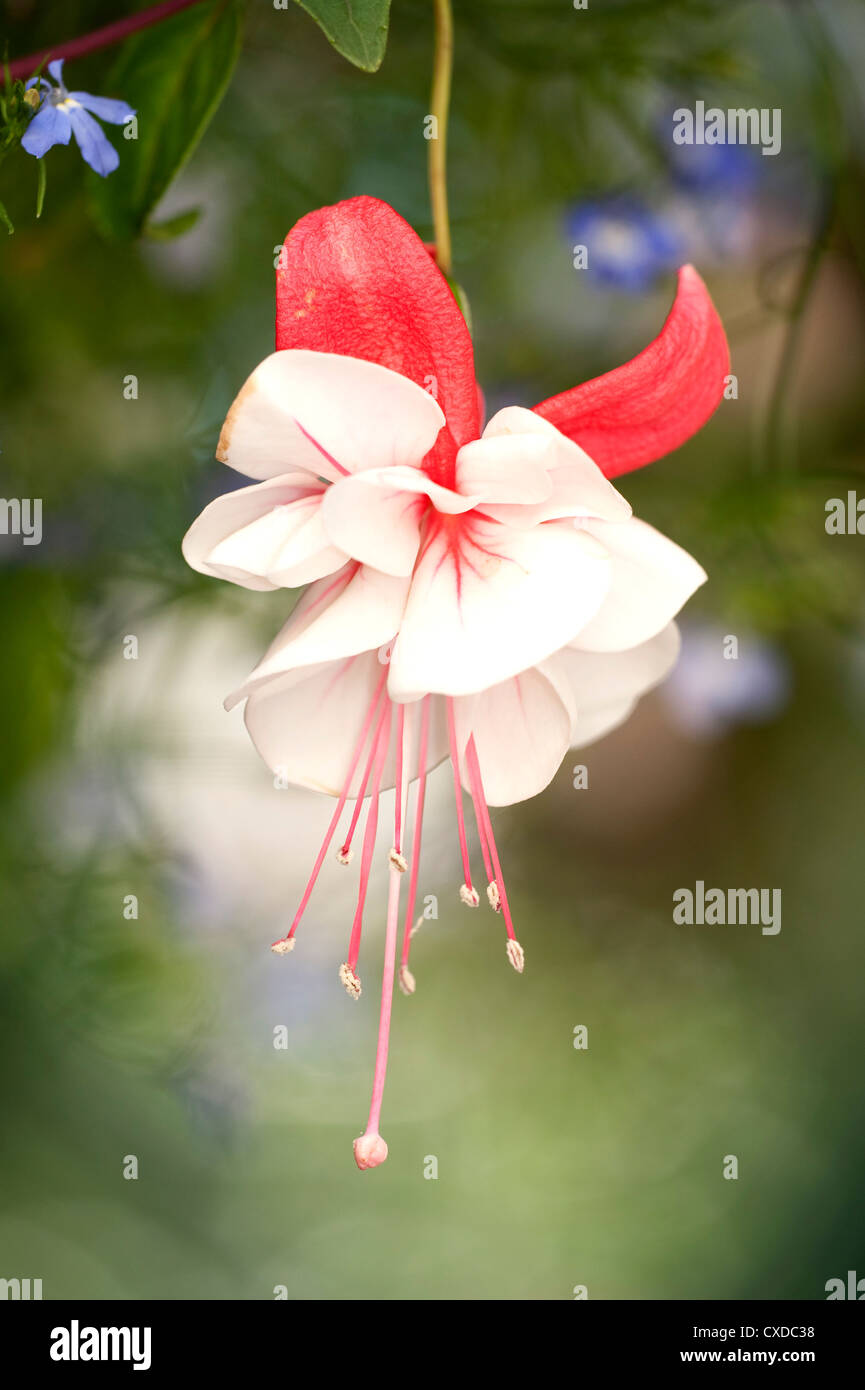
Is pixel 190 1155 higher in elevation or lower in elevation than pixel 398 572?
lower

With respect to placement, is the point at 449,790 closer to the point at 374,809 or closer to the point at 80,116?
the point at 374,809

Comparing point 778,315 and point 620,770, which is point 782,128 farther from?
point 620,770

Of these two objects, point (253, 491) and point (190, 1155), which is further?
point (190, 1155)

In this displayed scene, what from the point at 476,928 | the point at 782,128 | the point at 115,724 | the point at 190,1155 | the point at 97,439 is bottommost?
the point at 190,1155

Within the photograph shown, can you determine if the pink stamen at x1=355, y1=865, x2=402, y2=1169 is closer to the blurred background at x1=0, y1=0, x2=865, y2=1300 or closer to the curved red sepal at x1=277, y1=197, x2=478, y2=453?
the curved red sepal at x1=277, y1=197, x2=478, y2=453

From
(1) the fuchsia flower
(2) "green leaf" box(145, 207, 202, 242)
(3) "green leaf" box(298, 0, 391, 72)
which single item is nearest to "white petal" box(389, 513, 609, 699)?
(1) the fuchsia flower

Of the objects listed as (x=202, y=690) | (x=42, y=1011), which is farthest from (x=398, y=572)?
(x=42, y=1011)

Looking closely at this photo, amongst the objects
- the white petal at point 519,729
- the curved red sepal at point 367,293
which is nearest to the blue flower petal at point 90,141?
the curved red sepal at point 367,293
